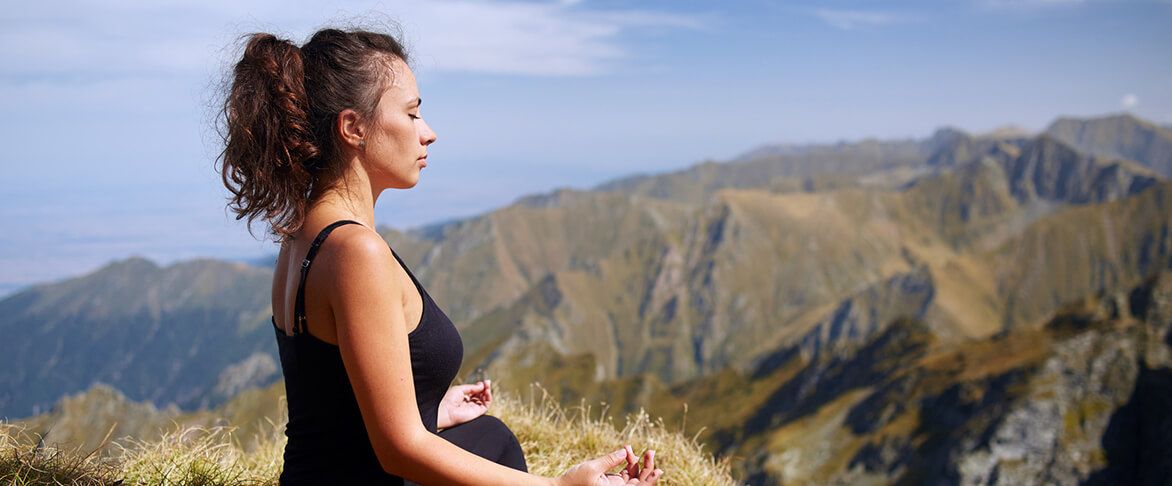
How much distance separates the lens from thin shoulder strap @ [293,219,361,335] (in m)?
3.89

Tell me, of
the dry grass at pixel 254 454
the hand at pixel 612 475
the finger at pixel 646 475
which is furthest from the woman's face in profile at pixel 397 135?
the dry grass at pixel 254 454

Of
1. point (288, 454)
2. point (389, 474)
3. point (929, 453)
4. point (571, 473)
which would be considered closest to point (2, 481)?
point (288, 454)

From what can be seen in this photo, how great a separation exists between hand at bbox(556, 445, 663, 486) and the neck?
1.80 meters

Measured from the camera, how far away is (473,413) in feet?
19.7

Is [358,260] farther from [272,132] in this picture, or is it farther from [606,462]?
[606,462]

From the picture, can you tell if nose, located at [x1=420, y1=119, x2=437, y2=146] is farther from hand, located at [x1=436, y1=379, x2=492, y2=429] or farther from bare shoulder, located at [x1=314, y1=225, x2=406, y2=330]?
hand, located at [x1=436, y1=379, x2=492, y2=429]

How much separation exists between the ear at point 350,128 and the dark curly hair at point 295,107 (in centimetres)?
3

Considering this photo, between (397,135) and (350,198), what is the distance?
Answer: 0.44 m

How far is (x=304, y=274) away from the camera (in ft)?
12.8

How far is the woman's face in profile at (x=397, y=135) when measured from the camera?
4.27 m

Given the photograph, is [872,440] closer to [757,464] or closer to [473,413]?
[757,464]

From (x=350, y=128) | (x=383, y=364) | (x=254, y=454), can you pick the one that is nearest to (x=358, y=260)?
(x=383, y=364)

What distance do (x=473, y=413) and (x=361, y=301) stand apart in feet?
8.31

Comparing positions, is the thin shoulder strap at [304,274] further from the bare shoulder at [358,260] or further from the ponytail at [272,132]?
the ponytail at [272,132]
